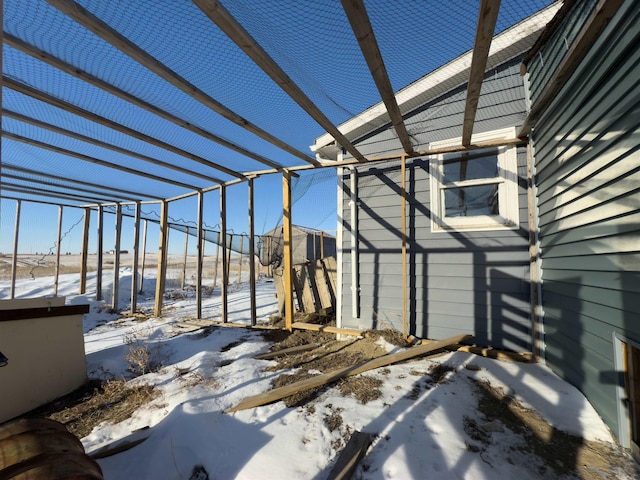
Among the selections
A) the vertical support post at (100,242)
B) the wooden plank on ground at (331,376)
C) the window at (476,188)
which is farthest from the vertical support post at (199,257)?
the window at (476,188)

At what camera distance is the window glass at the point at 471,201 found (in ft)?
12.4

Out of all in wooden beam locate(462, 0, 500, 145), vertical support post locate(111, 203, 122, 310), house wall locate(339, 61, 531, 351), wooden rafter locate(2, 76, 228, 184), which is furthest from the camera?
vertical support post locate(111, 203, 122, 310)

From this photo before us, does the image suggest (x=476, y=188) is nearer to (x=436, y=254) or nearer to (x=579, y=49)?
(x=436, y=254)

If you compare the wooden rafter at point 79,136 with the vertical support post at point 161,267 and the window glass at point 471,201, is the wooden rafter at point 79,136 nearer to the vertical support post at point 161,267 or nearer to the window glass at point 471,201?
the vertical support post at point 161,267

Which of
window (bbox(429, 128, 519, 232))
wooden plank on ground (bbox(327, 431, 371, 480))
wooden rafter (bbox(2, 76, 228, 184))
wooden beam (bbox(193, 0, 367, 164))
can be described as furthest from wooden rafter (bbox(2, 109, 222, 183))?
wooden plank on ground (bbox(327, 431, 371, 480))

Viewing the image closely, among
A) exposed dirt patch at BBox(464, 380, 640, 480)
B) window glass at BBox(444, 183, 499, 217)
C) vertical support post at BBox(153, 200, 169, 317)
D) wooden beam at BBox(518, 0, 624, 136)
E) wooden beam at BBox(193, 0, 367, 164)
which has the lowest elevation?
exposed dirt patch at BBox(464, 380, 640, 480)

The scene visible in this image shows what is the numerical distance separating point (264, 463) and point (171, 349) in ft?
9.99

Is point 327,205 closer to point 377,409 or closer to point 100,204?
point 377,409

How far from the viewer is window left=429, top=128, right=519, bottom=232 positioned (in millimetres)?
3668

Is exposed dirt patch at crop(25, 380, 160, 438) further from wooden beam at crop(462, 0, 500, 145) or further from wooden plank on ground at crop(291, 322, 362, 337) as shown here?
wooden beam at crop(462, 0, 500, 145)

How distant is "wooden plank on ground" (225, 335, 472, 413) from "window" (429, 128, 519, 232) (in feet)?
4.90

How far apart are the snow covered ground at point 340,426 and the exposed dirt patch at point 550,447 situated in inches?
0.9

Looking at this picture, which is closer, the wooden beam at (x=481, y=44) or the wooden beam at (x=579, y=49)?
the wooden beam at (x=481, y=44)

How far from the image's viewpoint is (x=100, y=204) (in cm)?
767
